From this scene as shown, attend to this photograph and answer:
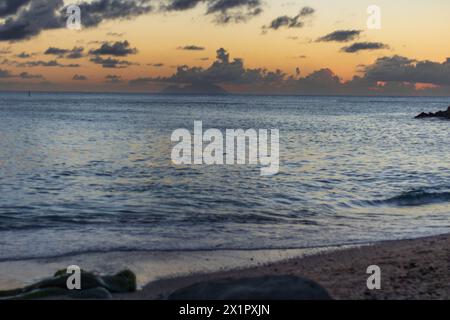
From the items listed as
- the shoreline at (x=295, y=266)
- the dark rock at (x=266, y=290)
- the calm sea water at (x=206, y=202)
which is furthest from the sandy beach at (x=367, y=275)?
the dark rock at (x=266, y=290)

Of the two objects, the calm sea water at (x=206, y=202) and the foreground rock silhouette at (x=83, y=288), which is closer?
the foreground rock silhouette at (x=83, y=288)

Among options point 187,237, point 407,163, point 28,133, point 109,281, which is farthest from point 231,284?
point 28,133

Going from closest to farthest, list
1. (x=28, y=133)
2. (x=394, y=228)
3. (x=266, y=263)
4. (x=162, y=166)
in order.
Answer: (x=266, y=263) < (x=394, y=228) < (x=162, y=166) < (x=28, y=133)

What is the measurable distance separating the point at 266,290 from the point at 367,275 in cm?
448

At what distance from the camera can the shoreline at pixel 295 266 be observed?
934cm

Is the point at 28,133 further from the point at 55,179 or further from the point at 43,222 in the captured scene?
the point at 43,222

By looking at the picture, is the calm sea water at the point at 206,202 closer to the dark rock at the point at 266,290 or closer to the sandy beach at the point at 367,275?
the sandy beach at the point at 367,275

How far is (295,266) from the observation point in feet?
37.9

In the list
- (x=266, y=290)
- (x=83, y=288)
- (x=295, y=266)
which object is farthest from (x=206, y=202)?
(x=266, y=290)

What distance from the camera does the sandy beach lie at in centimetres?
895

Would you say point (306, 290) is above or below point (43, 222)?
above

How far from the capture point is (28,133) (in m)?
53.8

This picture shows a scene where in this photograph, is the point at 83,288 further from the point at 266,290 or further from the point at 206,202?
the point at 206,202
